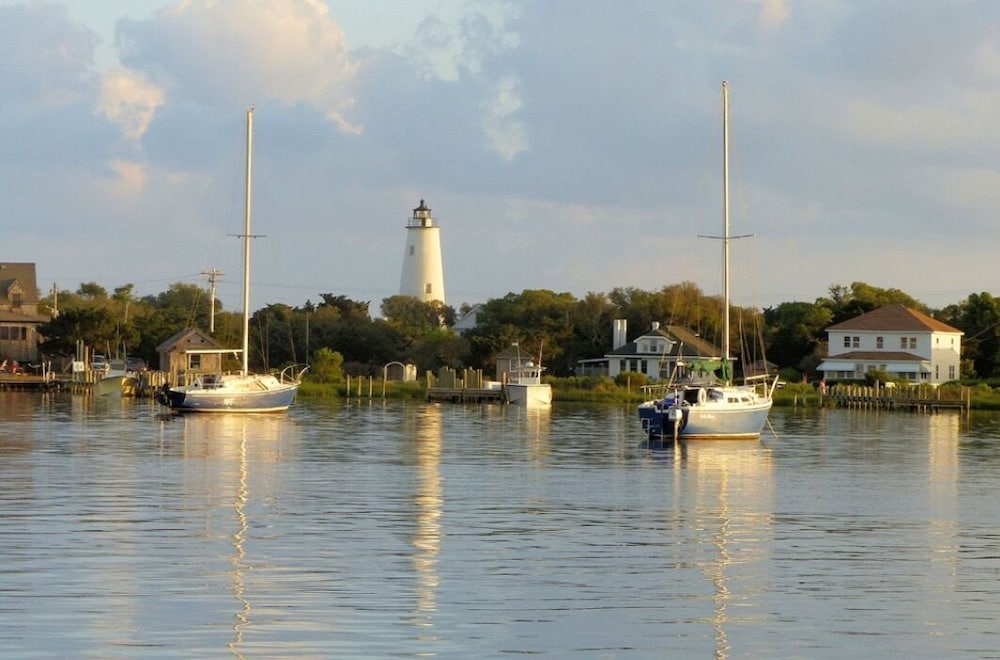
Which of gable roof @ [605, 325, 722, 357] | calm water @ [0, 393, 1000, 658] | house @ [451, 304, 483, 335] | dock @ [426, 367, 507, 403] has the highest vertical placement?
house @ [451, 304, 483, 335]

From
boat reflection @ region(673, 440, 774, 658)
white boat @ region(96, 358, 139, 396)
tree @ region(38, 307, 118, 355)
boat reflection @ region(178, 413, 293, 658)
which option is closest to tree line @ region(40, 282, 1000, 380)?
tree @ region(38, 307, 118, 355)

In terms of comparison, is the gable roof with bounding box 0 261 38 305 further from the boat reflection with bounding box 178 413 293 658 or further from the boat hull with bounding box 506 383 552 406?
the boat reflection with bounding box 178 413 293 658

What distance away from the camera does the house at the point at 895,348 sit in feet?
360

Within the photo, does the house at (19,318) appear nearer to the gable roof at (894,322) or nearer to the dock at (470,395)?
the dock at (470,395)

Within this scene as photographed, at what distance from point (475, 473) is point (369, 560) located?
18038mm

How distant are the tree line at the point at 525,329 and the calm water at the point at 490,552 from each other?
6359cm

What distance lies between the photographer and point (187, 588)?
72.1ft

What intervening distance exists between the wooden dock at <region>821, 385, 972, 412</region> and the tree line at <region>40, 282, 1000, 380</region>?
12.2 m

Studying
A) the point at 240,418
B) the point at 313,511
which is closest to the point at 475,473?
the point at 313,511

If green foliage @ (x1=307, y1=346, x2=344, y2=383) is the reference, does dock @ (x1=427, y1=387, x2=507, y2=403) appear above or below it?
below

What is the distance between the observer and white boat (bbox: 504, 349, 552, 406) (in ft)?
310

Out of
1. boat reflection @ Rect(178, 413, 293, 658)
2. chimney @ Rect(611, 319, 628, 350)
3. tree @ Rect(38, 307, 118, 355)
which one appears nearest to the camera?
boat reflection @ Rect(178, 413, 293, 658)

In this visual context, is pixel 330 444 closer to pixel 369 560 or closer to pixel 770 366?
pixel 369 560

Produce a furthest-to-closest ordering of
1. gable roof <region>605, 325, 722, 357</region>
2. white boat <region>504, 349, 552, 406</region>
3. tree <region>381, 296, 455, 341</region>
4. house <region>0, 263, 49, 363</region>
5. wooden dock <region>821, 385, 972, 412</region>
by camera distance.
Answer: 1. tree <region>381, 296, 455, 341</region>
2. house <region>0, 263, 49, 363</region>
3. gable roof <region>605, 325, 722, 357</region>
4. white boat <region>504, 349, 552, 406</region>
5. wooden dock <region>821, 385, 972, 412</region>
